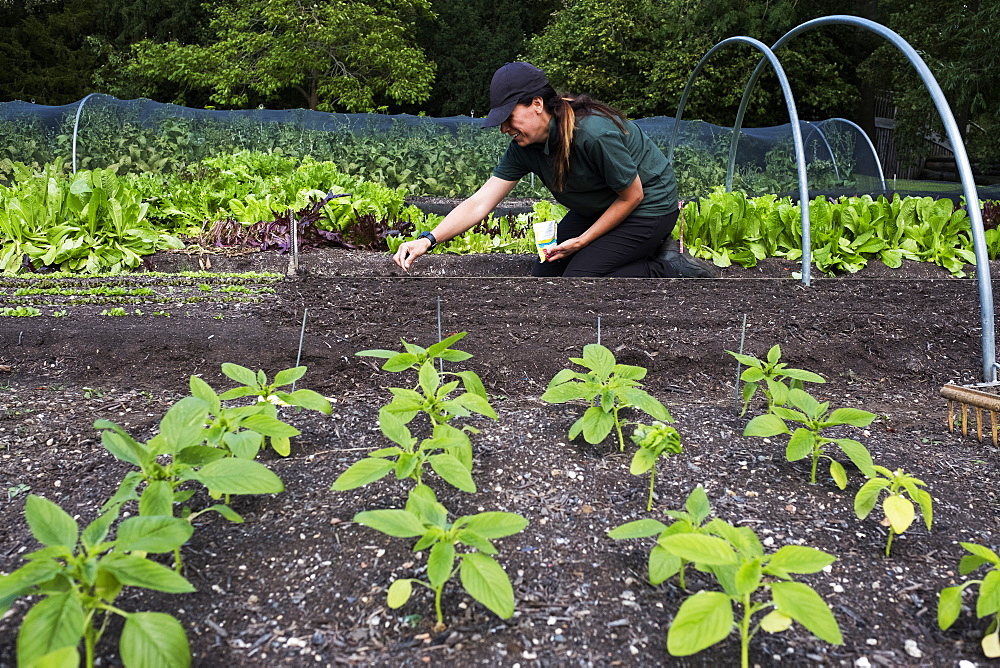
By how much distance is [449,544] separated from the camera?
138 centimetres

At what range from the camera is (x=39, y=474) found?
1.97m

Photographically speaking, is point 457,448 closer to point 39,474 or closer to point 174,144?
point 39,474

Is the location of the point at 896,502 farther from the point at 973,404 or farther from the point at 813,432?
the point at 973,404

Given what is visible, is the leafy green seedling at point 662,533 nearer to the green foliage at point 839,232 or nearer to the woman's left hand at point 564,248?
the woman's left hand at point 564,248

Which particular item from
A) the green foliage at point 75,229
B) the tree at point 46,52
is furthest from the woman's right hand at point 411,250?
the tree at point 46,52

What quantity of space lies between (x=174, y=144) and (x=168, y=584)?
8758 millimetres

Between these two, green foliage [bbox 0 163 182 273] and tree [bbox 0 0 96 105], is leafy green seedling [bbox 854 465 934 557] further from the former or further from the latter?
tree [bbox 0 0 96 105]

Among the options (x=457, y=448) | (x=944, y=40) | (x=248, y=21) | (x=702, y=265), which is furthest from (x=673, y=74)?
(x=457, y=448)

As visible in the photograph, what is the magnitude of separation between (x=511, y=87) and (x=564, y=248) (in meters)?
0.89

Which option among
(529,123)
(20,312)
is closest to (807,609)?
(529,123)

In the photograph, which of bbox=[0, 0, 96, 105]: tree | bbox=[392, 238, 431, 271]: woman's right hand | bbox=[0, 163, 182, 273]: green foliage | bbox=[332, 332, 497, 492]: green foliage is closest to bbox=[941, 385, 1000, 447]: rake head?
bbox=[332, 332, 497, 492]: green foliage

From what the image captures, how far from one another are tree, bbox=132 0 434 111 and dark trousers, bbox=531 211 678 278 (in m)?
15.5

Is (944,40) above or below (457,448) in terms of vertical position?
above

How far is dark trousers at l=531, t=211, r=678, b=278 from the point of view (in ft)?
12.9
